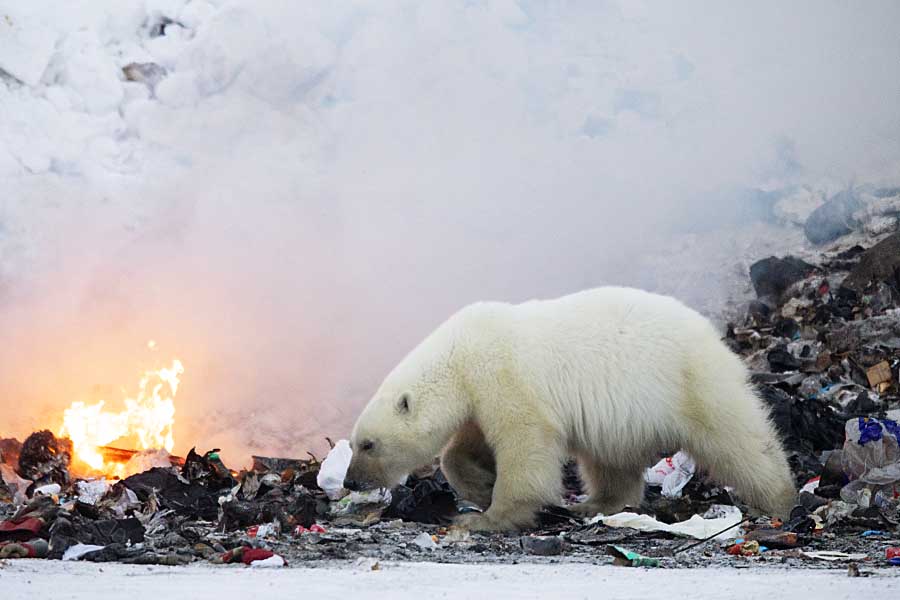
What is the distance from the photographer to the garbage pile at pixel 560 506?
3590mm

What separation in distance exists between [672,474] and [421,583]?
3.41 metres

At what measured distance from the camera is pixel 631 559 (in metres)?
3.39

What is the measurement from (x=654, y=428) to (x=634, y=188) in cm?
627

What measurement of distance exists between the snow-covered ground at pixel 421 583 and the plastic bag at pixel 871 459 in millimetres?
1558

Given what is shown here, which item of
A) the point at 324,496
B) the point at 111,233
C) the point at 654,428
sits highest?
the point at 111,233

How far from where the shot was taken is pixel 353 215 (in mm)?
10391

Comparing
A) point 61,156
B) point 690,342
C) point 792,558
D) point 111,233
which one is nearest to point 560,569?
point 792,558

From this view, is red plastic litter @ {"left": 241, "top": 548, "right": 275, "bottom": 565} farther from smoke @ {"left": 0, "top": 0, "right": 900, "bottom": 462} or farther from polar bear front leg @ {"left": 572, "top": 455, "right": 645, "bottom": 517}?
smoke @ {"left": 0, "top": 0, "right": 900, "bottom": 462}

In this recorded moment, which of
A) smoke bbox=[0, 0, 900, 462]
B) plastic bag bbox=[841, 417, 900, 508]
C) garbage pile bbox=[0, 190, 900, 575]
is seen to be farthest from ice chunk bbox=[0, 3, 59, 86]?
plastic bag bbox=[841, 417, 900, 508]

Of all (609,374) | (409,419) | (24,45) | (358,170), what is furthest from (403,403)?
(24,45)

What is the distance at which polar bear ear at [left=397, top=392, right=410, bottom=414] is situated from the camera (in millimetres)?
5051

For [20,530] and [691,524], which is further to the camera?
[691,524]

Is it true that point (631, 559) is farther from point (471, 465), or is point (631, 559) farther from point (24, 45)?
point (24, 45)

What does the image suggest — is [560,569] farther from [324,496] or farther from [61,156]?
[61,156]
